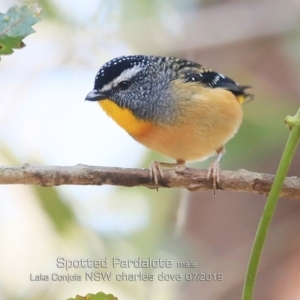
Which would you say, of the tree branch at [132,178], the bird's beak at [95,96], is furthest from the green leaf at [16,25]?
the bird's beak at [95,96]

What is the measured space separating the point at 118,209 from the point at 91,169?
1.54 meters

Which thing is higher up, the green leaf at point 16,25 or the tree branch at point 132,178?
the green leaf at point 16,25

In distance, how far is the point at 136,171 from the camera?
1.90 meters

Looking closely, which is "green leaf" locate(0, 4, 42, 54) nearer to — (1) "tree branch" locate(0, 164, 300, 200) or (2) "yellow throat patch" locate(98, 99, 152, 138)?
(1) "tree branch" locate(0, 164, 300, 200)

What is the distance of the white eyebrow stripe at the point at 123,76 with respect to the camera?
249 cm

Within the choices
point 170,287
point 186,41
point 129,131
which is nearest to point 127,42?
point 186,41

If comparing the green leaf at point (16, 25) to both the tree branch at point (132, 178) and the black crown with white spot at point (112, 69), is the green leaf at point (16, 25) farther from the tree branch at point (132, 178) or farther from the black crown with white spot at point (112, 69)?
the black crown with white spot at point (112, 69)

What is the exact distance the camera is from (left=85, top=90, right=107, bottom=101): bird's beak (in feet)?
7.85

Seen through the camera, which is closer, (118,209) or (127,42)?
(118,209)

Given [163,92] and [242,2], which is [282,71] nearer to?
[242,2]

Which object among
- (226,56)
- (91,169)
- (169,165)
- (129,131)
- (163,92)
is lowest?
(91,169)

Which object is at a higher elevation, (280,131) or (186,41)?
(186,41)

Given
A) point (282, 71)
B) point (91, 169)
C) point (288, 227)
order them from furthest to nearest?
point (282, 71)
point (288, 227)
point (91, 169)

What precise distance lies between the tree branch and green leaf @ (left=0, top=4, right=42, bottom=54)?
1.63 ft
